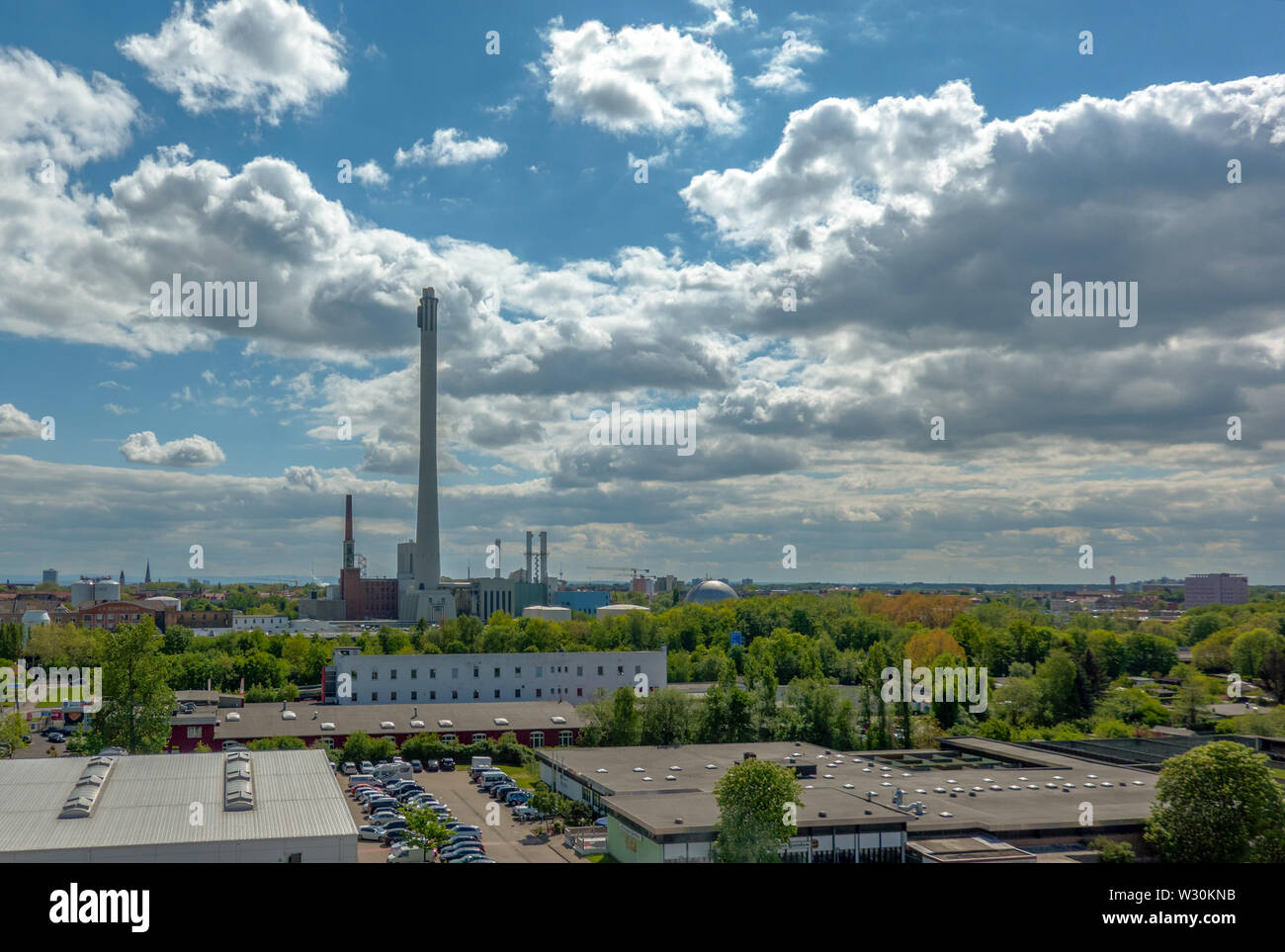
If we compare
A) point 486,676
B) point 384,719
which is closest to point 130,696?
point 384,719

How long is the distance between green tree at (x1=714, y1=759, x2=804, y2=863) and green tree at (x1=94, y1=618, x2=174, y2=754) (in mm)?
19266

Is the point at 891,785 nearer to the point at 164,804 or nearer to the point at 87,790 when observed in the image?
the point at 164,804

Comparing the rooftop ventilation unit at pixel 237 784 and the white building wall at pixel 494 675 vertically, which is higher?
the rooftop ventilation unit at pixel 237 784

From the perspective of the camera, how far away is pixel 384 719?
134ft

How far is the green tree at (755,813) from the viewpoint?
62.6 ft

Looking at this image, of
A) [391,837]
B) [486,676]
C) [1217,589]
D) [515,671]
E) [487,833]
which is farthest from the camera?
[1217,589]

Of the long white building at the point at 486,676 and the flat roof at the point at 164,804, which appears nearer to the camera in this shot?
the flat roof at the point at 164,804

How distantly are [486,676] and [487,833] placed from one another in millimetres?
25558

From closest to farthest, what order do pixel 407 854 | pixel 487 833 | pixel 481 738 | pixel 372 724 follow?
pixel 407 854, pixel 487 833, pixel 481 738, pixel 372 724

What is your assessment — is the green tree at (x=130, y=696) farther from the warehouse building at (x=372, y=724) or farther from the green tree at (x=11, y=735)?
the warehouse building at (x=372, y=724)

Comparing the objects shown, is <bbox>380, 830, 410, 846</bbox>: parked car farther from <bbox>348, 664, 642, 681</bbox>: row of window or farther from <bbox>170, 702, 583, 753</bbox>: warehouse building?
<bbox>348, 664, 642, 681</bbox>: row of window

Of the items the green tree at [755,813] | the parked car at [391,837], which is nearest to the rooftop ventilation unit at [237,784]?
the parked car at [391,837]
